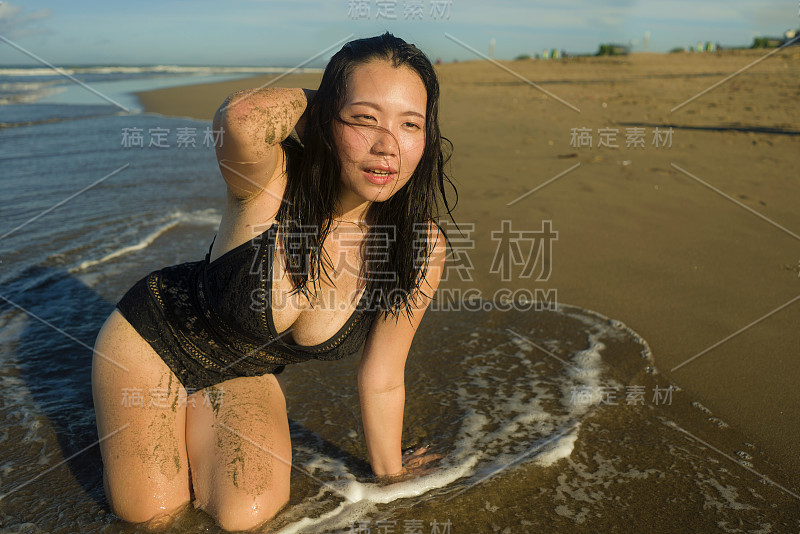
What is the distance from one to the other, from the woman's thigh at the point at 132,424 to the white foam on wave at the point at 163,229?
2554 millimetres

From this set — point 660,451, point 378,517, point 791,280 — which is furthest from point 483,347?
point 791,280

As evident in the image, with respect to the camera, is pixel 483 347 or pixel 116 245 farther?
pixel 116 245

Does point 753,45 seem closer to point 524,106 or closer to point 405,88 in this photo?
point 524,106

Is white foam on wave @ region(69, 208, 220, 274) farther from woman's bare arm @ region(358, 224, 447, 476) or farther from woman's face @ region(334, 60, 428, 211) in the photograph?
woman's face @ region(334, 60, 428, 211)

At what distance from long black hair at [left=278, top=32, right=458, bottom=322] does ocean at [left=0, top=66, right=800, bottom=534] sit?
0.81 m

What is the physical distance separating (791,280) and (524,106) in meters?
8.84

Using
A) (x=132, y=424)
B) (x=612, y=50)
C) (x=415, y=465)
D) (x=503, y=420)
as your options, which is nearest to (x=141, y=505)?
(x=132, y=424)

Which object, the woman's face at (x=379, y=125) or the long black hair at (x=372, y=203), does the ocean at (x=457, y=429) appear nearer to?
the long black hair at (x=372, y=203)

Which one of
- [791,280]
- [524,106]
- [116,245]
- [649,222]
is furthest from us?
[524,106]

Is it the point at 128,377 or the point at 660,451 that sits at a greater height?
the point at 128,377

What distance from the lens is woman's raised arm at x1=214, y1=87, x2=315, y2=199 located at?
1.76 m

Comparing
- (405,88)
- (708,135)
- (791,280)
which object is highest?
(405,88)

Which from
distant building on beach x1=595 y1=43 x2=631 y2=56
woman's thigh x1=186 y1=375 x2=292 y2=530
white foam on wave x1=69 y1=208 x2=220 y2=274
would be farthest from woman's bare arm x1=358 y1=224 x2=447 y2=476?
distant building on beach x1=595 y1=43 x2=631 y2=56

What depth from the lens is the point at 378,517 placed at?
235 centimetres
